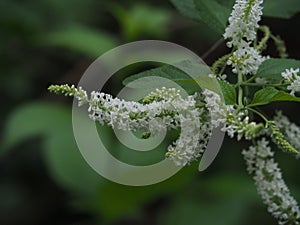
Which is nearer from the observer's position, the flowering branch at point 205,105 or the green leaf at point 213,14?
the flowering branch at point 205,105

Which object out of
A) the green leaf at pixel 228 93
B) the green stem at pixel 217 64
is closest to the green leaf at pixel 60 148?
the green stem at pixel 217 64

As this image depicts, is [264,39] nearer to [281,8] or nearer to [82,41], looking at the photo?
[281,8]

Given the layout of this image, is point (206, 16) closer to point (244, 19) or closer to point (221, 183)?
point (244, 19)

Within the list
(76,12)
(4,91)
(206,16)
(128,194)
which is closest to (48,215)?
(4,91)

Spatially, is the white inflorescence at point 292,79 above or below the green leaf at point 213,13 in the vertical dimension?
below

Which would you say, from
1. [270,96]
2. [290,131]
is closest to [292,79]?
[270,96]

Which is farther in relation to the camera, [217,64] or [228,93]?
[217,64]

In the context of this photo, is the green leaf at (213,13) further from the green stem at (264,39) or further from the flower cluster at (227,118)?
the flower cluster at (227,118)
